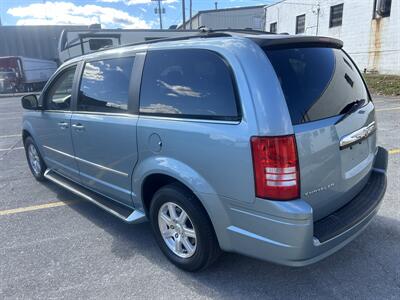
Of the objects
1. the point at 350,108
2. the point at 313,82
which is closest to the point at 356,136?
the point at 350,108

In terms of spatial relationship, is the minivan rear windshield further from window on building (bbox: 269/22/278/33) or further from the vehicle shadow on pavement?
window on building (bbox: 269/22/278/33)

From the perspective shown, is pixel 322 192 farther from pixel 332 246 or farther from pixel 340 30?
pixel 340 30

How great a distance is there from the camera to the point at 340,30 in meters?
22.9

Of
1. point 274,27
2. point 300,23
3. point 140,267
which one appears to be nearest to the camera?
point 140,267

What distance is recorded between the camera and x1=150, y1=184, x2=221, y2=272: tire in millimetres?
2629

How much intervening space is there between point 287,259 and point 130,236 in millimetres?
1818

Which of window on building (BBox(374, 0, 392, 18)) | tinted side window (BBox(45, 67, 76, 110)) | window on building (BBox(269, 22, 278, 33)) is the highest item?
window on building (BBox(374, 0, 392, 18))

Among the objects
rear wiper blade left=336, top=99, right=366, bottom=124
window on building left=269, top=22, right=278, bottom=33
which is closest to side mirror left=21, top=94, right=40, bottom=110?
rear wiper blade left=336, top=99, right=366, bottom=124

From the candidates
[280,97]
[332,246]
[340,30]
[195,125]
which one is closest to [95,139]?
[195,125]

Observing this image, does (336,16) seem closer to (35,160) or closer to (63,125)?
(35,160)

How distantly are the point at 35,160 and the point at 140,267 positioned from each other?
316 cm

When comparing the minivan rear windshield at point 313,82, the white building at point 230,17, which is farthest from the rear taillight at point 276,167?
the white building at point 230,17

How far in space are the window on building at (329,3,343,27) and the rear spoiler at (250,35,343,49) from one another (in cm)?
2299

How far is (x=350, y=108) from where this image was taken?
2654 mm
